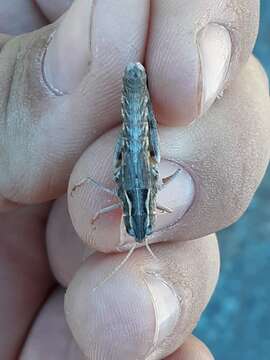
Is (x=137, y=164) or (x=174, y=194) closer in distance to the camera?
(x=137, y=164)

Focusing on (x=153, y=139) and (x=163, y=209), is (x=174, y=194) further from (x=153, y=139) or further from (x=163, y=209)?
(x=153, y=139)

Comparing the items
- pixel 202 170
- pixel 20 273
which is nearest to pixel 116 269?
pixel 202 170

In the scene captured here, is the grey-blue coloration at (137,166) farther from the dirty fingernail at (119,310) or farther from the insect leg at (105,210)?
the dirty fingernail at (119,310)

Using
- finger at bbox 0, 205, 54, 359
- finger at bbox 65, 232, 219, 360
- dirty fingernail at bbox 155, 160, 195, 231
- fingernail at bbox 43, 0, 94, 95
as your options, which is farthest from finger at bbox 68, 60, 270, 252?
finger at bbox 0, 205, 54, 359

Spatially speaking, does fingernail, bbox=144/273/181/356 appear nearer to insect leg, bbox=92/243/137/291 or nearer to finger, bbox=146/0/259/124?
insect leg, bbox=92/243/137/291

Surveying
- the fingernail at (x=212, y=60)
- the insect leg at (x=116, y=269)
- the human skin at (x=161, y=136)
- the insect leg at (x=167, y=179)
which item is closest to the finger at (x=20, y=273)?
the human skin at (x=161, y=136)

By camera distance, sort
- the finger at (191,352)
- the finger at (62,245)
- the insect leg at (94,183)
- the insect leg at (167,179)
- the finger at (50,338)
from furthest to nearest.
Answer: the finger at (62,245) < the finger at (50,338) < the finger at (191,352) < the insect leg at (167,179) < the insect leg at (94,183)
